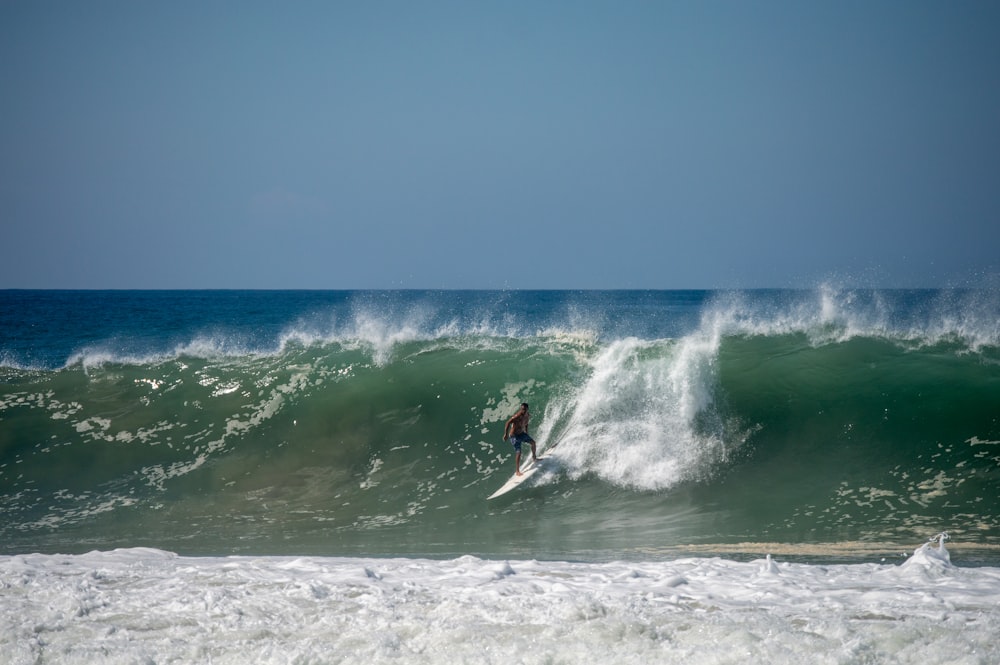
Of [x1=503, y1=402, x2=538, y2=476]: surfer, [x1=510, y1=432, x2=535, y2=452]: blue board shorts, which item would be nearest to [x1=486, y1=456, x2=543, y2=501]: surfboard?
[x1=503, y1=402, x2=538, y2=476]: surfer

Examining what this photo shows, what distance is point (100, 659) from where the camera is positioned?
4.70 m

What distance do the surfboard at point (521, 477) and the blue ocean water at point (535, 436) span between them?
0.16 meters

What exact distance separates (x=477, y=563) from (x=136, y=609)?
2.58 m

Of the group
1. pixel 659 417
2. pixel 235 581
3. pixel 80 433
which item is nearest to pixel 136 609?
pixel 235 581

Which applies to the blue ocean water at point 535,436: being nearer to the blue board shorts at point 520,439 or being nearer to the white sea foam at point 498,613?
the blue board shorts at point 520,439

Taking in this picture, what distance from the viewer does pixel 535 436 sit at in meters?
12.8

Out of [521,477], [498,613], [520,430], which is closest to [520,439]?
[520,430]

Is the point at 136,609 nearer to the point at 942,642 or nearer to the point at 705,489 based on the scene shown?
the point at 942,642

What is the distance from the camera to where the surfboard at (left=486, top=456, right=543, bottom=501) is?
11.2 metres

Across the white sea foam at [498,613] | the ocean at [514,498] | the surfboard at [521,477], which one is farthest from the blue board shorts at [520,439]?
the white sea foam at [498,613]

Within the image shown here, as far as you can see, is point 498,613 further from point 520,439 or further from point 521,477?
point 520,439

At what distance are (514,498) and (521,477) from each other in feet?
1.64

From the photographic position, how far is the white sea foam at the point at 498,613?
185 inches

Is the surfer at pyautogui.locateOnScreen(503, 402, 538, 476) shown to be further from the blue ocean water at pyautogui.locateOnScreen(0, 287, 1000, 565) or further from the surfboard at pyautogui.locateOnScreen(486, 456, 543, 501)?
the blue ocean water at pyautogui.locateOnScreen(0, 287, 1000, 565)
